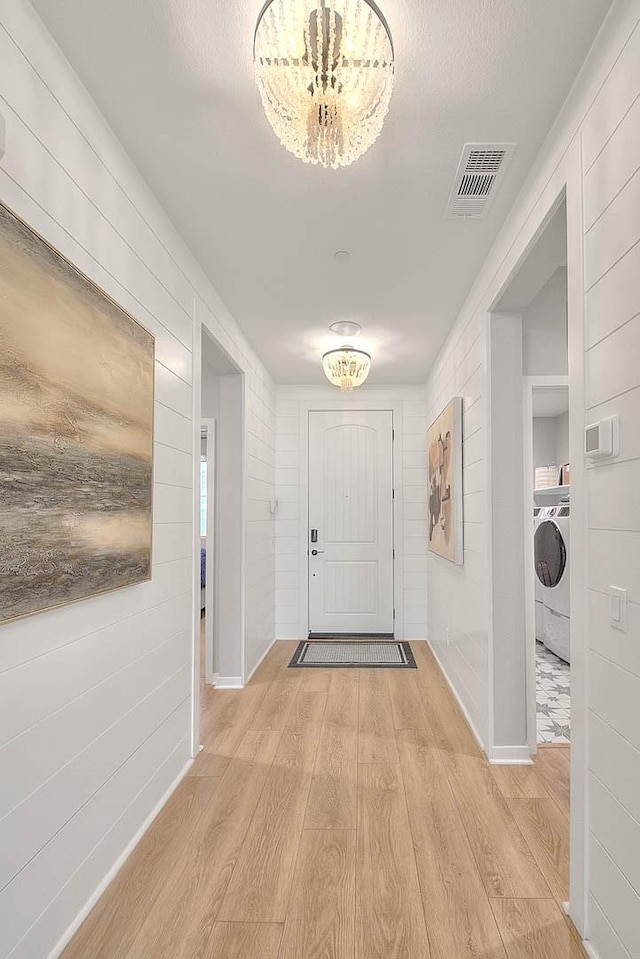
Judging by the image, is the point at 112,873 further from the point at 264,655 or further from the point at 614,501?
the point at 264,655

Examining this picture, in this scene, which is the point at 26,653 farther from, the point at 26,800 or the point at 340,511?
the point at 340,511

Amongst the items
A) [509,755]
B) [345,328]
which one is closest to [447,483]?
[345,328]

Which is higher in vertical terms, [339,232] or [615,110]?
[339,232]

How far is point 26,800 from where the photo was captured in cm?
155

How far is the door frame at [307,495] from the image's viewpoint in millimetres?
6043

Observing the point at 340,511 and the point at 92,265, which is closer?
the point at 92,265

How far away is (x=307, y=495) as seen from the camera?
6.16 metres

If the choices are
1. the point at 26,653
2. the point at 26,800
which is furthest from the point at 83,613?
the point at 26,800

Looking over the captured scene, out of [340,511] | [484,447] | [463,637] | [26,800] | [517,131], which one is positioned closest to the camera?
[26,800]

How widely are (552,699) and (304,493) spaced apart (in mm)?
2949

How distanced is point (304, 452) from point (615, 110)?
4711 mm

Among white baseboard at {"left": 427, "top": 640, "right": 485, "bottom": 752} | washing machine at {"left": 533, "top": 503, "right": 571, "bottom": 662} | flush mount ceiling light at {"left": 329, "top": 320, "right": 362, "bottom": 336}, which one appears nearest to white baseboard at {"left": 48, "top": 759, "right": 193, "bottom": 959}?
white baseboard at {"left": 427, "top": 640, "right": 485, "bottom": 752}

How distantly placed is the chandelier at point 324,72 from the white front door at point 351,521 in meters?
4.55

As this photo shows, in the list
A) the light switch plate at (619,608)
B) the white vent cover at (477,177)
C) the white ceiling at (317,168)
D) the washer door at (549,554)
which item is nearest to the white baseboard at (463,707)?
the washer door at (549,554)
